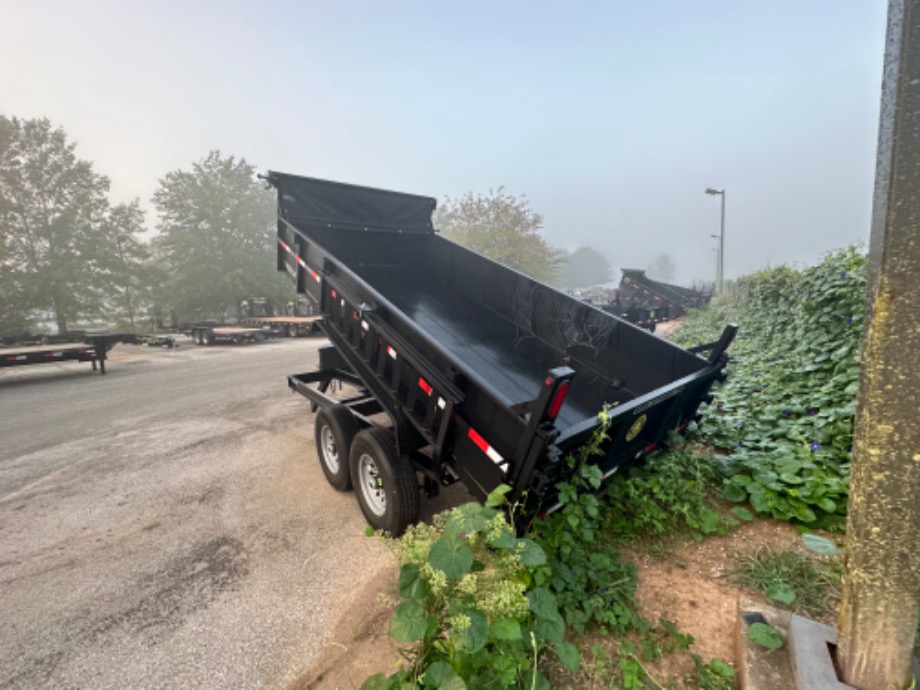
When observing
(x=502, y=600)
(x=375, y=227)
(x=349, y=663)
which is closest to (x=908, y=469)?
(x=502, y=600)

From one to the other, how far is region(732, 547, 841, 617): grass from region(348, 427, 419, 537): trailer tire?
85.5 inches

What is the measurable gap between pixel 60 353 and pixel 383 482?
10614 mm

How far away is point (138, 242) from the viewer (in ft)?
72.8

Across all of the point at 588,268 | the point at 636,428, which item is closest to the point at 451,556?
the point at 636,428

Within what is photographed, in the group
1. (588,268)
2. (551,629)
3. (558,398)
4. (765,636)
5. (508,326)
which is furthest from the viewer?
(588,268)

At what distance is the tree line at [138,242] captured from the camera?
18.7 metres

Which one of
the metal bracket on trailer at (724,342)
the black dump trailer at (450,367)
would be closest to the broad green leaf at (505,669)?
the black dump trailer at (450,367)

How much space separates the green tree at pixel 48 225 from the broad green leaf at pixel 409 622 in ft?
79.8

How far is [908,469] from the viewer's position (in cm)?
140

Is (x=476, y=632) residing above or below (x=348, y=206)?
below

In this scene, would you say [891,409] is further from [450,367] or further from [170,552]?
[170,552]

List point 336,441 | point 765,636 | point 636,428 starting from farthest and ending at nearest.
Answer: point 336,441, point 636,428, point 765,636

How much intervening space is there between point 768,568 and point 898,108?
2.52 metres

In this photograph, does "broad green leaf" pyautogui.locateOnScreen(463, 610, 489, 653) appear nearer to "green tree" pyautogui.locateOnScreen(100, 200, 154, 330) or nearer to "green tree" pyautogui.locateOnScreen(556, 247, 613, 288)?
"green tree" pyautogui.locateOnScreen(100, 200, 154, 330)
